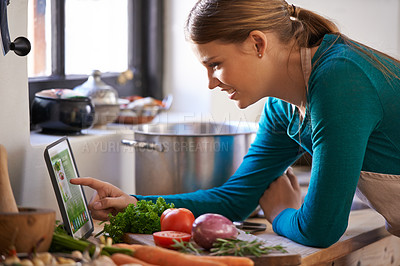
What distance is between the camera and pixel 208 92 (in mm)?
2168

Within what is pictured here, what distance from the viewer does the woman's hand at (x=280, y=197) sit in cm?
144

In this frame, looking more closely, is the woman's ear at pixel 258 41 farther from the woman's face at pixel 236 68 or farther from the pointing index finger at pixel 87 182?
the pointing index finger at pixel 87 182

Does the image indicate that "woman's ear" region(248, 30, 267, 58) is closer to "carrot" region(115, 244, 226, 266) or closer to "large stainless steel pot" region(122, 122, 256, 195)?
"large stainless steel pot" region(122, 122, 256, 195)

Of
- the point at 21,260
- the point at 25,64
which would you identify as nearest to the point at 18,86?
the point at 25,64

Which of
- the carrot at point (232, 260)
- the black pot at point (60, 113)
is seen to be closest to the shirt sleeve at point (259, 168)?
the black pot at point (60, 113)

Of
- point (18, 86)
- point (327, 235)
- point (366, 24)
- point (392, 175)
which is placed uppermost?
point (366, 24)

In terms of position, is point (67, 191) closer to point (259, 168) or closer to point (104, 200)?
point (104, 200)

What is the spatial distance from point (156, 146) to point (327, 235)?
52 cm

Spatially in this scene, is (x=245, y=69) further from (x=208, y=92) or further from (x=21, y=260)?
(x=208, y=92)

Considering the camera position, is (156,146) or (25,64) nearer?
(25,64)

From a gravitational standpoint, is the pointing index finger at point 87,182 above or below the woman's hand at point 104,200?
above

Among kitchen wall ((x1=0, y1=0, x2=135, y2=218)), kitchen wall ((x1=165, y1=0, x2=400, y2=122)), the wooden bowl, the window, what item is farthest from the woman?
kitchen wall ((x1=165, y1=0, x2=400, y2=122))

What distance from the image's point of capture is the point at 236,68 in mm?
1189

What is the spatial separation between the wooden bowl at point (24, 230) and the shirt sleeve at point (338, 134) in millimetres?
533
